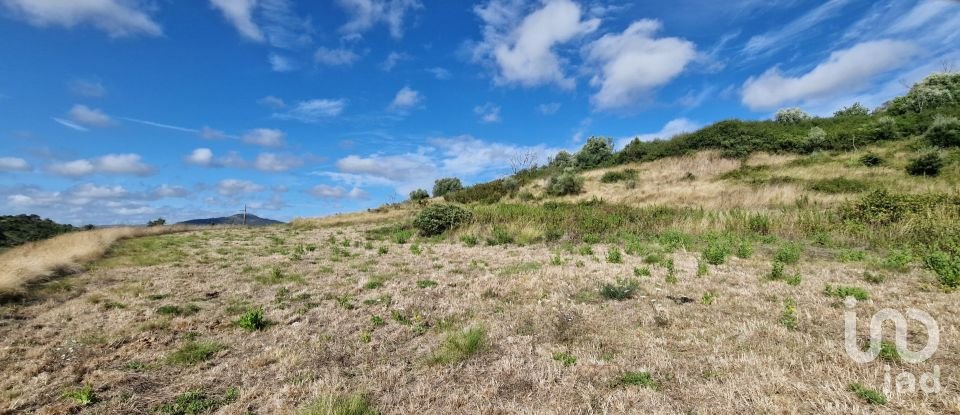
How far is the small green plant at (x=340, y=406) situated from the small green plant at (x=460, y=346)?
138 cm

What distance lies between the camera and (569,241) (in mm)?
17344

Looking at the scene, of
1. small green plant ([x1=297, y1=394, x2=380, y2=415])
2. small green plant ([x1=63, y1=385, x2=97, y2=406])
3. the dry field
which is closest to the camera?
small green plant ([x1=297, y1=394, x2=380, y2=415])

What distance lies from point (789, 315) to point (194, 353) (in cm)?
963

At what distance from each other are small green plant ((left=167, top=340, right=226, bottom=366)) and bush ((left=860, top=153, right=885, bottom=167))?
3640 centimetres

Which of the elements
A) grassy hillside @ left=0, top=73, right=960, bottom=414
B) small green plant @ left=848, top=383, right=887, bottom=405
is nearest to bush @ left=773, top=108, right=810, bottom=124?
grassy hillside @ left=0, top=73, right=960, bottom=414

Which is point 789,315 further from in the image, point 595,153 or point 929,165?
point 595,153

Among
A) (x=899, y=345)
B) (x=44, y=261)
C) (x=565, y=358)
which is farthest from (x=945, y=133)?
(x=44, y=261)

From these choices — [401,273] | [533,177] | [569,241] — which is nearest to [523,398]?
[401,273]

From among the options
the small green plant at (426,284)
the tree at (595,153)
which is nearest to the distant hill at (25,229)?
the small green plant at (426,284)

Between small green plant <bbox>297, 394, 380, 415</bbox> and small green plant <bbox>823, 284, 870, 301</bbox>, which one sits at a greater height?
small green plant <bbox>823, 284, 870, 301</bbox>

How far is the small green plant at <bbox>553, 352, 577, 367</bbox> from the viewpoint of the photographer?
5852 millimetres

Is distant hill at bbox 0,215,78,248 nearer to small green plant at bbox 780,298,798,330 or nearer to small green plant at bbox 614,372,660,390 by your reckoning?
small green plant at bbox 614,372,660,390

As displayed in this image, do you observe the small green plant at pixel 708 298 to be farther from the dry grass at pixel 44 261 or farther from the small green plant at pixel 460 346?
the dry grass at pixel 44 261

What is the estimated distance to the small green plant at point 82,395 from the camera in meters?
5.03
